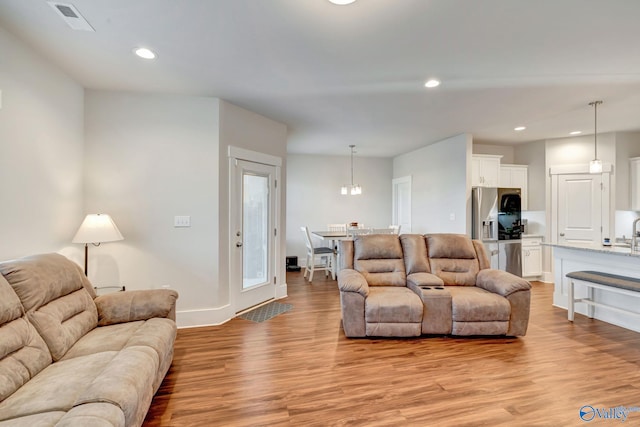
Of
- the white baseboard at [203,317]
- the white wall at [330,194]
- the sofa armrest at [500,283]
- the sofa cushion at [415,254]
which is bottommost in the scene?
the white baseboard at [203,317]

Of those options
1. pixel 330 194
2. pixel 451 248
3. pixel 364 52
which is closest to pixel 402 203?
pixel 330 194

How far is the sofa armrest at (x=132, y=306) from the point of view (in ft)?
7.68

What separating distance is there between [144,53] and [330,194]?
5.02 meters

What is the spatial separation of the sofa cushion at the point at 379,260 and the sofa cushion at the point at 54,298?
2666 millimetres

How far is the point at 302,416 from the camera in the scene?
1.90 meters

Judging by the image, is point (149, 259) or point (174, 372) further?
point (149, 259)

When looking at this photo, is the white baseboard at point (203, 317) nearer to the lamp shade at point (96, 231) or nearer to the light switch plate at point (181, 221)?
the light switch plate at point (181, 221)

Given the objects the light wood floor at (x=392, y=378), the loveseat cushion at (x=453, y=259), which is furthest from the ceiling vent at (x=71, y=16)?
the loveseat cushion at (x=453, y=259)

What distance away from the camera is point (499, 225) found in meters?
4.95

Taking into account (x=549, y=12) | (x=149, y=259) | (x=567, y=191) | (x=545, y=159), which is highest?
(x=549, y=12)

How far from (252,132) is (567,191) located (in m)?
5.56

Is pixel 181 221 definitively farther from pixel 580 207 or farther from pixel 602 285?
pixel 580 207

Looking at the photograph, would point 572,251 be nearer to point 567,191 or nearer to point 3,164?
point 567,191

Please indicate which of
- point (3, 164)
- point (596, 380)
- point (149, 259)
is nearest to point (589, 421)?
point (596, 380)
